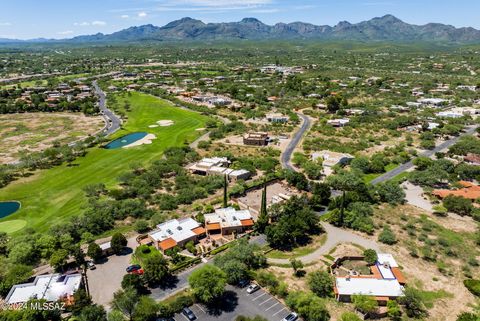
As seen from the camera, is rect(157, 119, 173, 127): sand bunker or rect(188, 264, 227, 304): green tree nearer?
rect(188, 264, 227, 304): green tree

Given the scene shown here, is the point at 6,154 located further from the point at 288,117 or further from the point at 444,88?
the point at 444,88

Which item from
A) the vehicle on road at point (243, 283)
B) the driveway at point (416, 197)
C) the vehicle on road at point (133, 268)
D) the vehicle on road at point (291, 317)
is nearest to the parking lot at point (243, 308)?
the vehicle on road at point (291, 317)

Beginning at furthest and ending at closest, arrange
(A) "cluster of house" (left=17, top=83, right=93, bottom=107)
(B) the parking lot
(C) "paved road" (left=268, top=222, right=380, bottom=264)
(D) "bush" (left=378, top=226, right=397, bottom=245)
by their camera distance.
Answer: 1. (A) "cluster of house" (left=17, top=83, right=93, bottom=107)
2. (D) "bush" (left=378, top=226, right=397, bottom=245)
3. (C) "paved road" (left=268, top=222, right=380, bottom=264)
4. (B) the parking lot

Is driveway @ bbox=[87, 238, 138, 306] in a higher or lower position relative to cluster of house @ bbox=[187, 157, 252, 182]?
lower

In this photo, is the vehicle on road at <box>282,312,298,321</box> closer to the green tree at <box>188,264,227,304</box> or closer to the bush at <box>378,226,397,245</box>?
the green tree at <box>188,264,227,304</box>

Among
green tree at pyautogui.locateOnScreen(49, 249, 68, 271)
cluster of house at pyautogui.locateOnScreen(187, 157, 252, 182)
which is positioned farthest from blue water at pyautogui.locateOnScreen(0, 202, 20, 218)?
cluster of house at pyautogui.locateOnScreen(187, 157, 252, 182)

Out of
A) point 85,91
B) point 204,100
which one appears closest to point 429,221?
point 204,100

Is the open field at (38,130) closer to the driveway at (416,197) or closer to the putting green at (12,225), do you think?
the putting green at (12,225)
